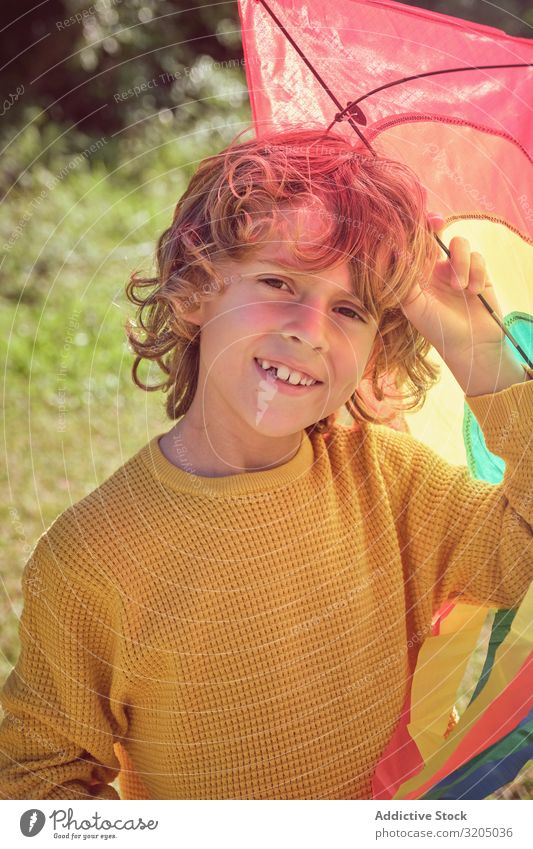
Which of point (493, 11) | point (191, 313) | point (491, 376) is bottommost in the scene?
point (491, 376)

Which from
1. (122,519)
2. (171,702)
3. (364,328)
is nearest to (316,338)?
(364,328)

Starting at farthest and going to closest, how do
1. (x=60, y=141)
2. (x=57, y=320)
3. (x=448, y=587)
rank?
(x=60, y=141)
(x=57, y=320)
(x=448, y=587)

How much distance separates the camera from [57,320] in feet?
7.03

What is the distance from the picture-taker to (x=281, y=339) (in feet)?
3.10

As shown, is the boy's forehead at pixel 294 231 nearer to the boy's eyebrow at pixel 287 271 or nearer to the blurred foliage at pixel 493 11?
the boy's eyebrow at pixel 287 271

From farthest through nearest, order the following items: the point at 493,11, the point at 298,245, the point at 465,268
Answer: the point at 493,11
the point at 465,268
the point at 298,245

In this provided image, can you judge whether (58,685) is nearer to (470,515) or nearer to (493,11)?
(470,515)

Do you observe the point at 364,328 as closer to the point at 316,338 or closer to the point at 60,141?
the point at 316,338

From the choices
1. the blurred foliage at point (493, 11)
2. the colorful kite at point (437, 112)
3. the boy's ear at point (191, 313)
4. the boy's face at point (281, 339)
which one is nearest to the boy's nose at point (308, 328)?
the boy's face at point (281, 339)

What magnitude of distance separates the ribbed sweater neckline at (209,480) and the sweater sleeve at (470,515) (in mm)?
132

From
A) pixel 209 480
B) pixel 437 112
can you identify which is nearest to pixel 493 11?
pixel 437 112

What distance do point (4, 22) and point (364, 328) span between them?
1.52 meters

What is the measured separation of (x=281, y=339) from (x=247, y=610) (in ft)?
0.87

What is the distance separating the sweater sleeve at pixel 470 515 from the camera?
38.3 inches
